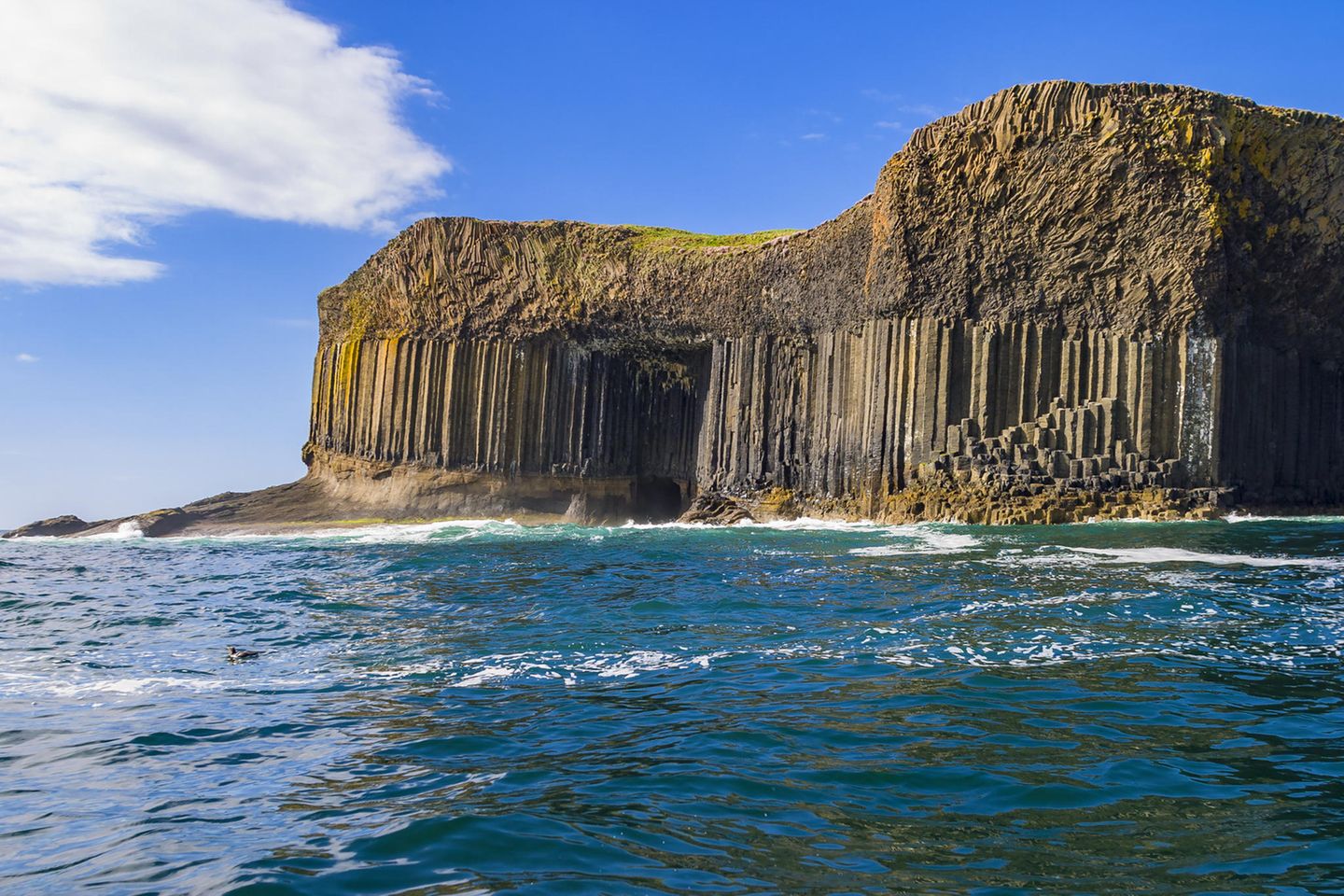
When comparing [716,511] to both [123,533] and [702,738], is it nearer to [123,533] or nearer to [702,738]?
[123,533]

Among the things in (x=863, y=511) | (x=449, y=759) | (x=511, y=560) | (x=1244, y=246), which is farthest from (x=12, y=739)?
(x=1244, y=246)

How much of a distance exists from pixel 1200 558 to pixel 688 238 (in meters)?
24.1

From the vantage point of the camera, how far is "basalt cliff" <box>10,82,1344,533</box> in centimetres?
2631

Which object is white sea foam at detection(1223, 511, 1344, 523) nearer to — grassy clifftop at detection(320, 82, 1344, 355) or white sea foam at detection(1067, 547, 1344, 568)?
grassy clifftop at detection(320, 82, 1344, 355)

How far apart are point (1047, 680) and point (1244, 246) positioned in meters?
22.7

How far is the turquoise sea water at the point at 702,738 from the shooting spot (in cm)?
497

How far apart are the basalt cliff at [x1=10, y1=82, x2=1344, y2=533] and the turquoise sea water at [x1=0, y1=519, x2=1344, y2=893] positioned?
1151cm

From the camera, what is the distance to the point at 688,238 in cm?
3772

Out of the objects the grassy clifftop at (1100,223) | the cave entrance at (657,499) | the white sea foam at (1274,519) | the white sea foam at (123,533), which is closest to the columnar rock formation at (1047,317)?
the grassy clifftop at (1100,223)

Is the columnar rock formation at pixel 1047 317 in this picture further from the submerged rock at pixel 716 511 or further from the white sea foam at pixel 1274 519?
the white sea foam at pixel 1274 519

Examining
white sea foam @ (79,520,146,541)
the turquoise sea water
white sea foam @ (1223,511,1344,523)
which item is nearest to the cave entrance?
white sea foam @ (79,520,146,541)

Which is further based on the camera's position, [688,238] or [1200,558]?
[688,238]

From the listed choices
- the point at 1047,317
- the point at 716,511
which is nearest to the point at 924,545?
the point at 1047,317

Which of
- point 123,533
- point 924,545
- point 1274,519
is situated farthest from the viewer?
point 123,533
